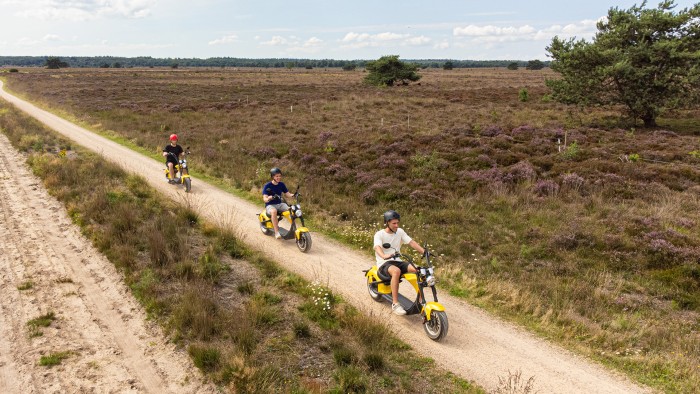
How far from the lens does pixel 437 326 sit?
7.34 metres

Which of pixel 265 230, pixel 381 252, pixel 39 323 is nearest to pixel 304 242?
pixel 265 230

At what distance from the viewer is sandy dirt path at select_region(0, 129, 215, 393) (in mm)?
6359

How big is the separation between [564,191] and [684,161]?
8811mm

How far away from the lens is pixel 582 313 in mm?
8383

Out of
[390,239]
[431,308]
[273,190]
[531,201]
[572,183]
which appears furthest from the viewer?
[572,183]

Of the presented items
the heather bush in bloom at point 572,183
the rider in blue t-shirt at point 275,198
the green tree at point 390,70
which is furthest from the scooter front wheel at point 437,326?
the green tree at point 390,70

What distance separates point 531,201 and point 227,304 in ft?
36.8

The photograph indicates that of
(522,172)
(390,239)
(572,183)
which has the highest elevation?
(390,239)

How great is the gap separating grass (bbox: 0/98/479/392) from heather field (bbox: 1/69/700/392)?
9.60 ft

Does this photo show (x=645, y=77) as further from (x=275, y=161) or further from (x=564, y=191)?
(x=275, y=161)

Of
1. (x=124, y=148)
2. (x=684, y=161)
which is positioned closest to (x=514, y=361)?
(x=684, y=161)

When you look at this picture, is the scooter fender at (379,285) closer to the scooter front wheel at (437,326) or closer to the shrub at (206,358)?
the scooter front wheel at (437,326)

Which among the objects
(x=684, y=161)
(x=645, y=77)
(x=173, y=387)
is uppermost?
(x=645, y=77)

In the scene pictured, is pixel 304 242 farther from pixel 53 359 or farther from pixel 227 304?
pixel 53 359
